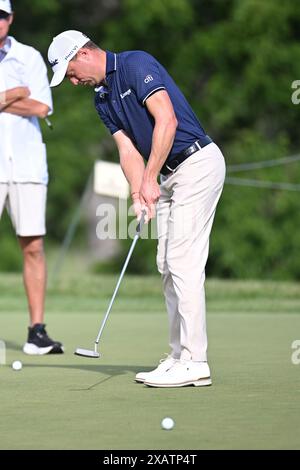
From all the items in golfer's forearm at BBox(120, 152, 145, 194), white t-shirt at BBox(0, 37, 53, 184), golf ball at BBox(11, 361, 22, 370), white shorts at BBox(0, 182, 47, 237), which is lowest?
golf ball at BBox(11, 361, 22, 370)

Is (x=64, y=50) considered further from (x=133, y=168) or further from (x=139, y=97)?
(x=133, y=168)

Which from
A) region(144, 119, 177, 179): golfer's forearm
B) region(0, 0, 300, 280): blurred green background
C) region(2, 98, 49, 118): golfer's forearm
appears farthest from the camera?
region(0, 0, 300, 280): blurred green background

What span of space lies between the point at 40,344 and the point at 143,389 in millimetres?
1821

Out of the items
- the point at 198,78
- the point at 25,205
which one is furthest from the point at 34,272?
the point at 198,78

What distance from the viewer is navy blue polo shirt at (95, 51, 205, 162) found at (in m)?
6.26

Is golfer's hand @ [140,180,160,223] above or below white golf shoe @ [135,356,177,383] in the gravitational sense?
above

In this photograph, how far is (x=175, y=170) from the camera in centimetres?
645

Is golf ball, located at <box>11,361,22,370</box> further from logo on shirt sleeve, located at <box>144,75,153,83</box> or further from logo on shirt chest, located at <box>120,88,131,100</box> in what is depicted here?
logo on shirt sleeve, located at <box>144,75,153,83</box>

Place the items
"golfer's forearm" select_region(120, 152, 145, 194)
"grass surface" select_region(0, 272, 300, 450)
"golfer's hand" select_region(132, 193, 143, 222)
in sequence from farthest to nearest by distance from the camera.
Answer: "golfer's forearm" select_region(120, 152, 145, 194)
"golfer's hand" select_region(132, 193, 143, 222)
"grass surface" select_region(0, 272, 300, 450)

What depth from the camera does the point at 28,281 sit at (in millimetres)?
8102

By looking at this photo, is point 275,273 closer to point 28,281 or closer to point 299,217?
point 299,217

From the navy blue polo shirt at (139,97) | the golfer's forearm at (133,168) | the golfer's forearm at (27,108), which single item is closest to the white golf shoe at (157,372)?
the golfer's forearm at (133,168)

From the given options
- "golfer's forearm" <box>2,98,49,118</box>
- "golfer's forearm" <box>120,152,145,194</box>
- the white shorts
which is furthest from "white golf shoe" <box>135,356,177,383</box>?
"golfer's forearm" <box>2,98,49,118</box>
